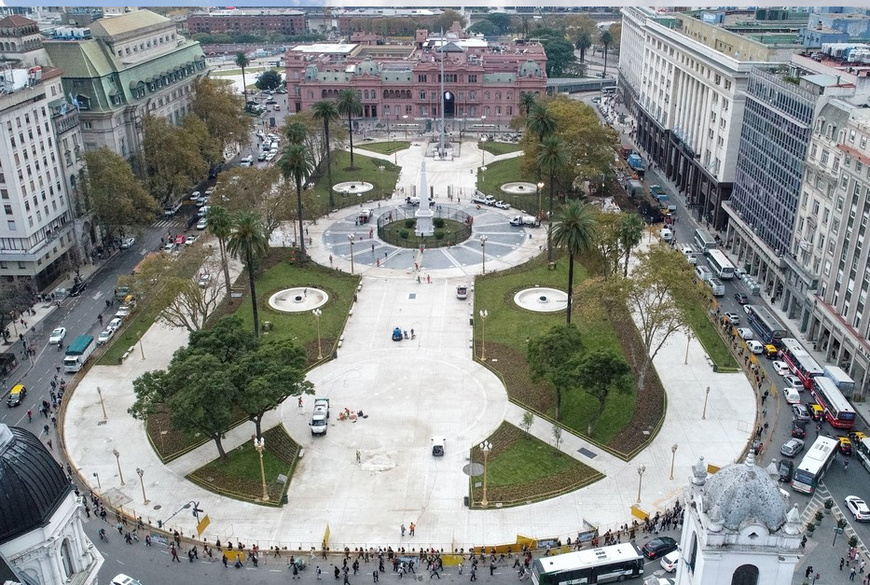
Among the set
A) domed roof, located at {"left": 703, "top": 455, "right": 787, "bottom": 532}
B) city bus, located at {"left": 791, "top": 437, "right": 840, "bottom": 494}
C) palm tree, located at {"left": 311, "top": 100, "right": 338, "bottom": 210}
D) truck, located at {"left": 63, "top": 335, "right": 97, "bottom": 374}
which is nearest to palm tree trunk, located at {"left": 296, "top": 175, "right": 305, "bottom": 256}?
palm tree, located at {"left": 311, "top": 100, "right": 338, "bottom": 210}

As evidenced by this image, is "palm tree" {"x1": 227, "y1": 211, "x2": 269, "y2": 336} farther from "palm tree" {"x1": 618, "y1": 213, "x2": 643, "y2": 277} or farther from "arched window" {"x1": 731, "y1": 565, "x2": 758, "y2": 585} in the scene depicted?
"arched window" {"x1": 731, "y1": 565, "x2": 758, "y2": 585}

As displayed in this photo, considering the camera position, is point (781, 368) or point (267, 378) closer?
point (267, 378)

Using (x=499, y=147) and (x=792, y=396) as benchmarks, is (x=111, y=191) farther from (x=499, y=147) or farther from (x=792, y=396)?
(x=792, y=396)

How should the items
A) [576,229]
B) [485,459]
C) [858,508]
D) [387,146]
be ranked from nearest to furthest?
1. [858,508]
2. [485,459]
3. [576,229]
4. [387,146]

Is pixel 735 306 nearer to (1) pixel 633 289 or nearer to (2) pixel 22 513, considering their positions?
(1) pixel 633 289

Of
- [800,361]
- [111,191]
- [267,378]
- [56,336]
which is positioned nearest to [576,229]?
[800,361]

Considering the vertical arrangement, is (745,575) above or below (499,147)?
above

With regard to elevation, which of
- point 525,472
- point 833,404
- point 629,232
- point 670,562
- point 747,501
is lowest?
point 670,562

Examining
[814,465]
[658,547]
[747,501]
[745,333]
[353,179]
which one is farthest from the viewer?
[353,179]
